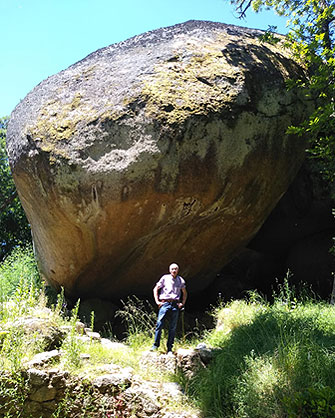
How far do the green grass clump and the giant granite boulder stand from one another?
180 centimetres

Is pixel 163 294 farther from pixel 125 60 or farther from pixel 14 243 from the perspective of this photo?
pixel 14 243

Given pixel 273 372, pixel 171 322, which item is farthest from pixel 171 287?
pixel 273 372

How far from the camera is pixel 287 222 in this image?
26.0 feet

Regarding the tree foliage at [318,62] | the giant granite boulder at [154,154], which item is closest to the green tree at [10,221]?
the giant granite boulder at [154,154]

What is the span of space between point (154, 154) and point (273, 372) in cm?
291

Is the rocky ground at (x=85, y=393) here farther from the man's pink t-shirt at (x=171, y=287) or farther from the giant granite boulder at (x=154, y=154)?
the giant granite boulder at (x=154, y=154)

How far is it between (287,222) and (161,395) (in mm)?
5089

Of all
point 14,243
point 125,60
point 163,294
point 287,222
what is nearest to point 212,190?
point 163,294

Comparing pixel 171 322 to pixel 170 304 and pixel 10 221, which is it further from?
pixel 10 221

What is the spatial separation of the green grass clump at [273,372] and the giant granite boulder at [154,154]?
180cm

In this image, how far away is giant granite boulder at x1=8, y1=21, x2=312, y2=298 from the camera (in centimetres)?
520

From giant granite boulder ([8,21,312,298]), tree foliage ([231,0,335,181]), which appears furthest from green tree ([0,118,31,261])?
tree foliage ([231,0,335,181])

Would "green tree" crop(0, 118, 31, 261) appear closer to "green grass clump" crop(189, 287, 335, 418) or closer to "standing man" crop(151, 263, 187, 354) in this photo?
"standing man" crop(151, 263, 187, 354)

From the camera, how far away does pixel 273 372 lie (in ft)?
10.9
